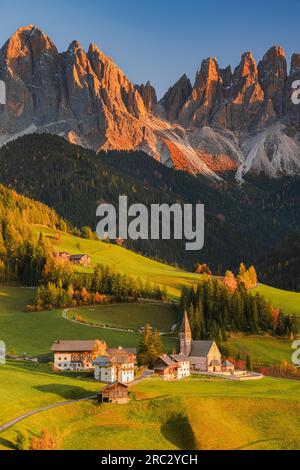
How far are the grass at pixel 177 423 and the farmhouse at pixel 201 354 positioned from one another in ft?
92.4

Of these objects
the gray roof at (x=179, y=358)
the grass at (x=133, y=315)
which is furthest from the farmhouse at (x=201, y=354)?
the grass at (x=133, y=315)

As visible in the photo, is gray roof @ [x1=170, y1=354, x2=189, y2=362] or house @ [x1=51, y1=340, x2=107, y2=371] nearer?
gray roof @ [x1=170, y1=354, x2=189, y2=362]

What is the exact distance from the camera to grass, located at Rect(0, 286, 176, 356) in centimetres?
14225

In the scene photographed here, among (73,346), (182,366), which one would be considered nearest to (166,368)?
(182,366)

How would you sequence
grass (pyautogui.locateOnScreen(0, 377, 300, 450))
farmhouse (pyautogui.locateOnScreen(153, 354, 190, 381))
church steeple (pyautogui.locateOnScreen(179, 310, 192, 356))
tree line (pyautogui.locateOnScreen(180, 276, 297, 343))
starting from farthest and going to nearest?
tree line (pyautogui.locateOnScreen(180, 276, 297, 343)) < church steeple (pyautogui.locateOnScreen(179, 310, 192, 356)) < farmhouse (pyautogui.locateOnScreen(153, 354, 190, 381)) < grass (pyautogui.locateOnScreen(0, 377, 300, 450))

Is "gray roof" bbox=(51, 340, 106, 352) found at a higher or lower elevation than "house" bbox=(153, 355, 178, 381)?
higher

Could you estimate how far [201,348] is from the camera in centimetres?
13388

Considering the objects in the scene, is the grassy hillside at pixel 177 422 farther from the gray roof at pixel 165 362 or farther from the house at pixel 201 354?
the house at pixel 201 354

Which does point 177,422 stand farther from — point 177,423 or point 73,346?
point 73,346

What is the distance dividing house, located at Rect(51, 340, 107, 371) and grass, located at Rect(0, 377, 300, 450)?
26686mm

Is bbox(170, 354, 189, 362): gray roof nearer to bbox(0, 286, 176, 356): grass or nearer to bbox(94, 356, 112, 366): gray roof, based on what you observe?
bbox(94, 356, 112, 366): gray roof

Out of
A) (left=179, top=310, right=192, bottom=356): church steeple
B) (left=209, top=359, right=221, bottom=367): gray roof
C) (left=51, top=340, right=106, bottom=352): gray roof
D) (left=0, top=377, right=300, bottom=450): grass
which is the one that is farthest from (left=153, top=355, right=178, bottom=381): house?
(left=0, top=377, right=300, bottom=450): grass
